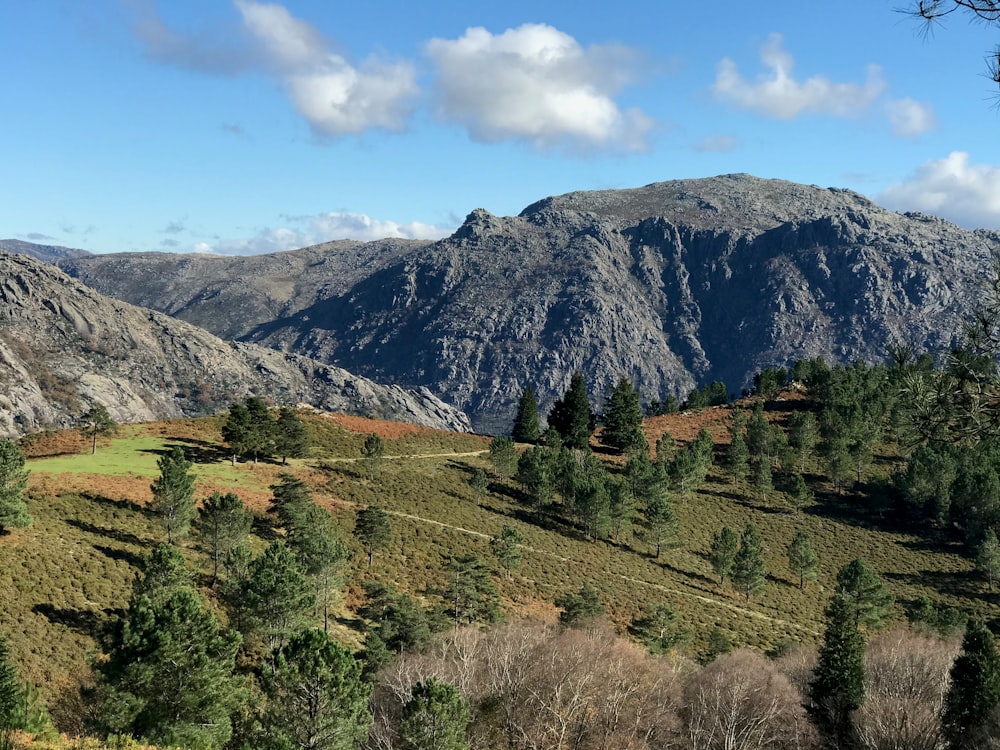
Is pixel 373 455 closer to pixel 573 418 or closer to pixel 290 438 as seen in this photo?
pixel 290 438

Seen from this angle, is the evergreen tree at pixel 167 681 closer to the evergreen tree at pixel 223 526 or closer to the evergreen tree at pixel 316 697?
the evergreen tree at pixel 316 697

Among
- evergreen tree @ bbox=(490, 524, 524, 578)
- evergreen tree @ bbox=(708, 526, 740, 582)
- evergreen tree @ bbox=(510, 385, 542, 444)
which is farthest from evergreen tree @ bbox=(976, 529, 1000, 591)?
evergreen tree @ bbox=(510, 385, 542, 444)

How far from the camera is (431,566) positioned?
63.8 m

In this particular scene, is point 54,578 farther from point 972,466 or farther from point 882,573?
point 972,466

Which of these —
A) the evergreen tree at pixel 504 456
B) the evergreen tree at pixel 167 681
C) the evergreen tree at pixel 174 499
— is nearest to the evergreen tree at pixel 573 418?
the evergreen tree at pixel 504 456

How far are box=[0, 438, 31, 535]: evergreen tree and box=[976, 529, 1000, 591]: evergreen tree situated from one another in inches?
4027

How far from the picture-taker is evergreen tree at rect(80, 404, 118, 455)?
73938 millimetres

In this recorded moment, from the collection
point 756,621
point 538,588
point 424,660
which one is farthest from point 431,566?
point 756,621

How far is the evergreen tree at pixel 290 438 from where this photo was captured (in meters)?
80.5

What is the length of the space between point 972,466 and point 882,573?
32178mm

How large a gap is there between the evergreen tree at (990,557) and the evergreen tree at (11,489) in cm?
10230

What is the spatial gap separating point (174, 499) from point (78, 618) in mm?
14588

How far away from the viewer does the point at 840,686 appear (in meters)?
39.6

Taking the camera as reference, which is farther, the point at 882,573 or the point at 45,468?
the point at 882,573
